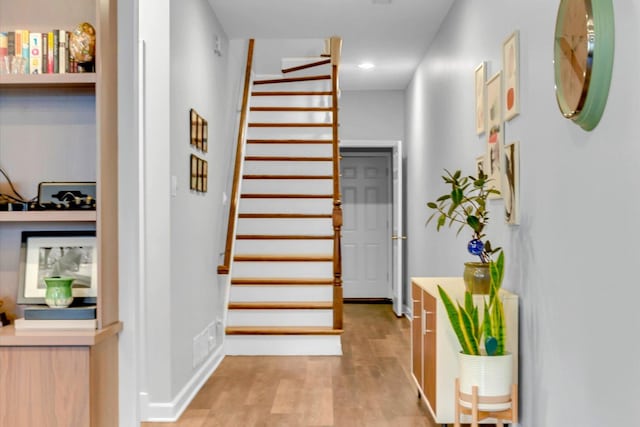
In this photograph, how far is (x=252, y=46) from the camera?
7.56 meters

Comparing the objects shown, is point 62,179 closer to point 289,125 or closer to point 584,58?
→ point 584,58

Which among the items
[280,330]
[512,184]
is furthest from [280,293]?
[512,184]

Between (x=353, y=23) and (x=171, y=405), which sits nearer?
(x=171, y=405)

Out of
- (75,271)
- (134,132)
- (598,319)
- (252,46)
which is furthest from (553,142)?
(252,46)

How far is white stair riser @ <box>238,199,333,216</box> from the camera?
21.5 feet

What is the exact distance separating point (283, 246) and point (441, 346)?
3247 millimetres

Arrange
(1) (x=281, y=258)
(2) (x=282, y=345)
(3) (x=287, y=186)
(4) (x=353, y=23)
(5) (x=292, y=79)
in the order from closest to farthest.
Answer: (4) (x=353, y=23) < (2) (x=282, y=345) < (1) (x=281, y=258) < (3) (x=287, y=186) < (5) (x=292, y=79)

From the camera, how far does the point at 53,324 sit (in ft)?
7.27

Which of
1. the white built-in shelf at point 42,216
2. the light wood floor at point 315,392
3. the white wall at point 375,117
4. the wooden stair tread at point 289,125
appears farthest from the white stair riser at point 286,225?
the white built-in shelf at point 42,216

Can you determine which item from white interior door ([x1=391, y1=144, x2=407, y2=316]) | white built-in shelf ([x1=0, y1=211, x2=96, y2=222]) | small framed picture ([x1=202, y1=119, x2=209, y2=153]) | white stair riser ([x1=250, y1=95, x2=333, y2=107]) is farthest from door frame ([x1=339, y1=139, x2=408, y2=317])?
white built-in shelf ([x1=0, y1=211, x2=96, y2=222])

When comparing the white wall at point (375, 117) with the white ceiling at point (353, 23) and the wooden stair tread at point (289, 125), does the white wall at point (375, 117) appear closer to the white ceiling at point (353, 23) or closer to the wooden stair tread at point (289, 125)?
the wooden stair tread at point (289, 125)

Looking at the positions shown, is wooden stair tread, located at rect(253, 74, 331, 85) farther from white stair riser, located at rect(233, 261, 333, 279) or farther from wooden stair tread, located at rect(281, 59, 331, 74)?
white stair riser, located at rect(233, 261, 333, 279)

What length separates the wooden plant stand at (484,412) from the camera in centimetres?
269

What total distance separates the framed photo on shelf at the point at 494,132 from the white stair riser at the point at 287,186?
10.9ft
